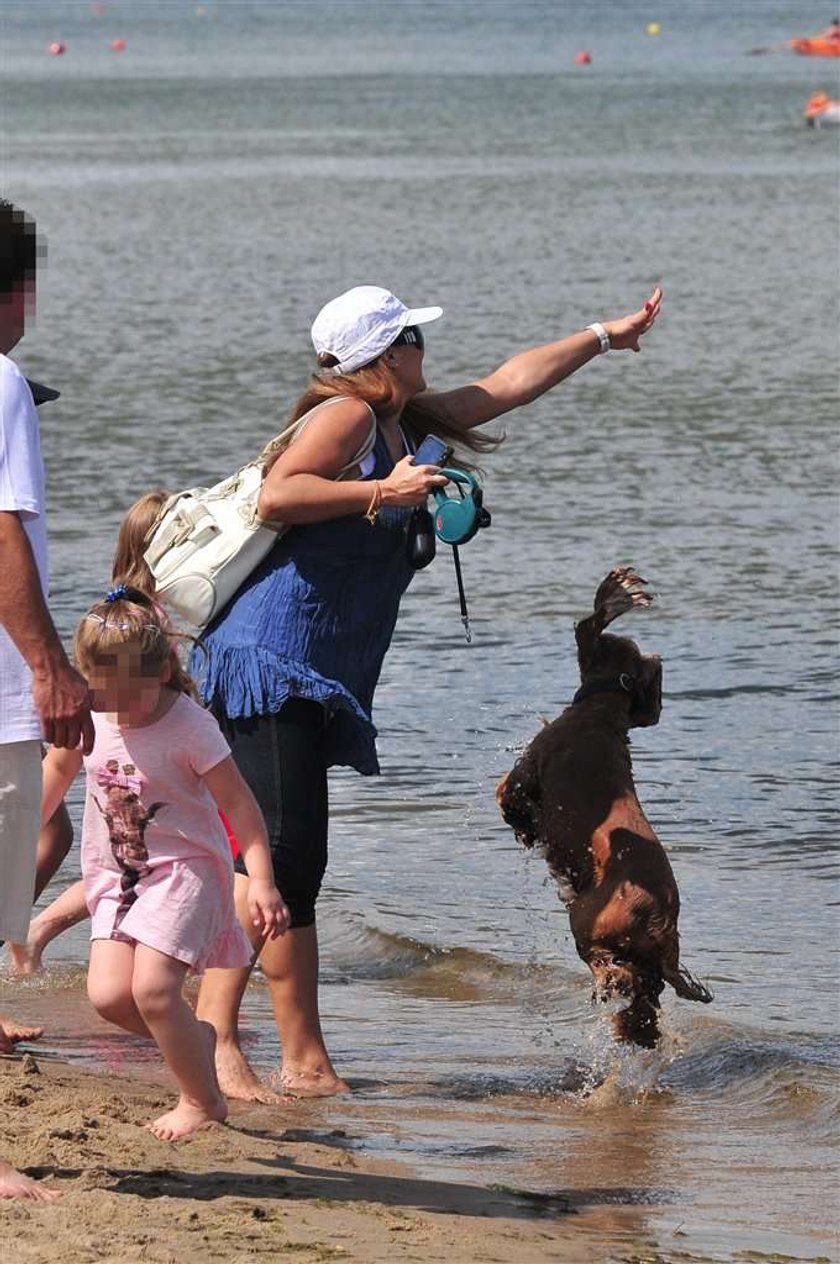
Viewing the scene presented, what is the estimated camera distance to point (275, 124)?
175ft

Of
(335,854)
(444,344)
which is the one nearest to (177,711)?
(335,854)

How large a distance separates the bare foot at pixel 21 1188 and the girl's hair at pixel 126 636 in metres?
0.99

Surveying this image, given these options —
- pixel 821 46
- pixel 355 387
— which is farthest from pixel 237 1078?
pixel 821 46

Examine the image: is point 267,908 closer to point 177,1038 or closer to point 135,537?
point 177,1038

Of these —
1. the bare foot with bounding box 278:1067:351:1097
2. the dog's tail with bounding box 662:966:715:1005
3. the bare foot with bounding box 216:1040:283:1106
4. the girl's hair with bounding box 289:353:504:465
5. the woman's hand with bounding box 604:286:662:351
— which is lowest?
the bare foot with bounding box 278:1067:351:1097

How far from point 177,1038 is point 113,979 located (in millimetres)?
179

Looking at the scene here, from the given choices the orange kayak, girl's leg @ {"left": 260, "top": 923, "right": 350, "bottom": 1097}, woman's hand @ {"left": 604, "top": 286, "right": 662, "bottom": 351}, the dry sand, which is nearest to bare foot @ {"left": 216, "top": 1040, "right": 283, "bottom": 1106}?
girl's leg @ {"left": 260, "top": 923, "right": 350, "bottom": 1097}

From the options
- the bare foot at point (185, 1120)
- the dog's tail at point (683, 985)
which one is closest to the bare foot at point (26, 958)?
the bare foot at point (185, 1120)

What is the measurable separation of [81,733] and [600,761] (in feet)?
6.01

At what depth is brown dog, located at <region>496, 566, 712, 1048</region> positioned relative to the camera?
557cm

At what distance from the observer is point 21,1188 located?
4.25m

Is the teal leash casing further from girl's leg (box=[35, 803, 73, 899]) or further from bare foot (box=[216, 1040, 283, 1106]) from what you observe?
girl's leg (box=[35, 803, 73, 899])

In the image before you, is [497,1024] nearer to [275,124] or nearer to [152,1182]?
[152,1182]

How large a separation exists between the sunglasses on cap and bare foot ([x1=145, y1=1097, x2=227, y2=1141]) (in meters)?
1.77
